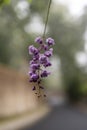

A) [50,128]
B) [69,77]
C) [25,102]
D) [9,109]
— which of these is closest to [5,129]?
[50,128]

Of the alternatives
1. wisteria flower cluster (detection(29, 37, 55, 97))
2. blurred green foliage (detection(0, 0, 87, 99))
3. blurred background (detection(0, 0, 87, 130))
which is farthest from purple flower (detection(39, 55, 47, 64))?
blurred green foliage (detection(0, 0, 87, 99))

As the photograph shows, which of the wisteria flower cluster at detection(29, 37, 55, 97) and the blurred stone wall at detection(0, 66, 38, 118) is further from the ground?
the blurred stone wall at detection(0, 66, 38, 118)

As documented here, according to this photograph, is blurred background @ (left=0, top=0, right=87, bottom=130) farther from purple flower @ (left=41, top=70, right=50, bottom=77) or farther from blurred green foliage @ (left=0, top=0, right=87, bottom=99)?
purple flower @ (left=41, top=70, right=50, bottom=77)

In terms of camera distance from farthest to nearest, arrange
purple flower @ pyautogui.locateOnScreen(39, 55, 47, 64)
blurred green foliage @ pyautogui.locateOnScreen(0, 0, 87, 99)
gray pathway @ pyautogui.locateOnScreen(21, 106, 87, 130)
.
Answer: blurred green foliage @ pyautogui.locateOnScreen(0, 0, 87, 99)
gray pathway @ pyautogui.locateOnScreen(21, 106, 87, 130)
purple flower @ pyautogui.locateOnScreen(39, 55, 47, 64)

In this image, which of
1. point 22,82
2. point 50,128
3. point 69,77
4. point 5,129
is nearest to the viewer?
point 5,129

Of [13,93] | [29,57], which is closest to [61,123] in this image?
[13,93]

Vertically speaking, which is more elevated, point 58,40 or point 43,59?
point 58,40

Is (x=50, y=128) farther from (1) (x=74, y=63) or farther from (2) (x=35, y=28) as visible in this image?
(1) (x=74, y=63)

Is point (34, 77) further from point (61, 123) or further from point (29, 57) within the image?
point (29, 57)

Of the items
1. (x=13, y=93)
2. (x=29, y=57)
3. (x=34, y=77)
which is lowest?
(x=34, y=77)
